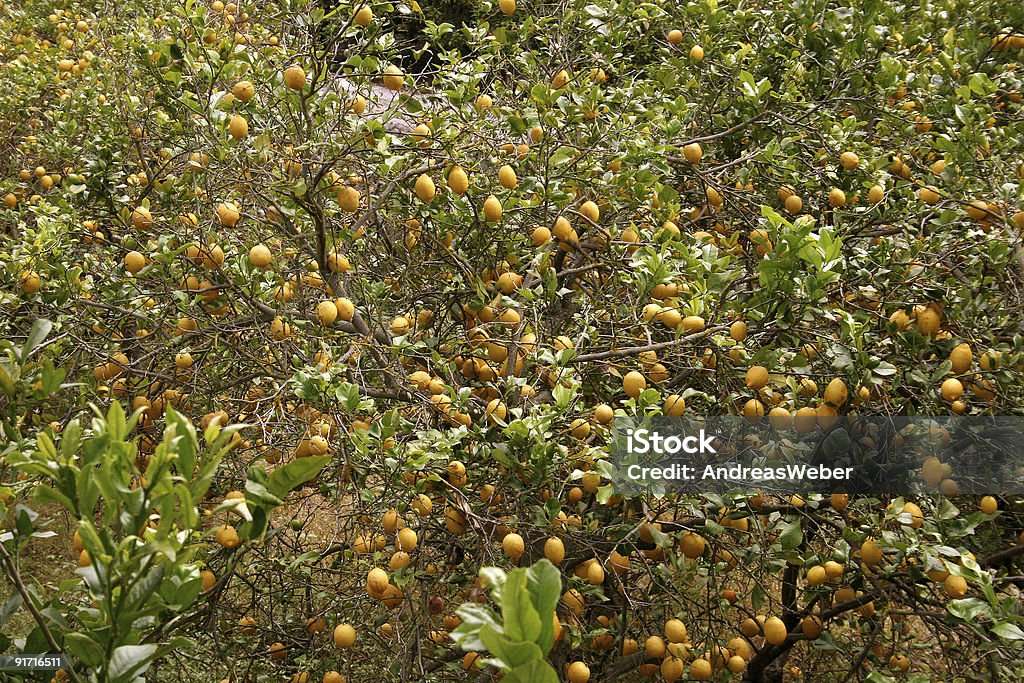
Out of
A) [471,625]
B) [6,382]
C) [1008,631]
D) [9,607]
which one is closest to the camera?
[471,625]

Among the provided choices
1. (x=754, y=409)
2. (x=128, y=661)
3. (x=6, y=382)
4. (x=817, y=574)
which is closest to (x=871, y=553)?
(x=817, y=574)

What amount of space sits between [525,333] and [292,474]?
4.15ft

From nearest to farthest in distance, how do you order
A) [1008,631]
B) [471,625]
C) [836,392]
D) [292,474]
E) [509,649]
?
[509,649]
[471,625]
[292,474]
[1008,631]
[836,392]

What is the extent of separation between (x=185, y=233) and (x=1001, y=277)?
219cm

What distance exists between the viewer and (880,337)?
7.76ft

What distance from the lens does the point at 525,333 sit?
7.89 feet

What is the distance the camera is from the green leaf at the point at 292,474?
118 centimetres

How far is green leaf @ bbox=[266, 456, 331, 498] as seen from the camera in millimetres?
1183

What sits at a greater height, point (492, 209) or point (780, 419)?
point (492, 209)

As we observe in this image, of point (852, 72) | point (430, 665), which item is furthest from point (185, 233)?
point (852, 72)

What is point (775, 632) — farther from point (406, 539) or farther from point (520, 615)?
point (520, 615)

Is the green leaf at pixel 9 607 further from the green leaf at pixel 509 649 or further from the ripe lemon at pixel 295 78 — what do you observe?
the ripe lemon at pixel 295 78

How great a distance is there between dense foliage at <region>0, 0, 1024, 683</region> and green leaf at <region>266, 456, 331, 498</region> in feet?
1.26

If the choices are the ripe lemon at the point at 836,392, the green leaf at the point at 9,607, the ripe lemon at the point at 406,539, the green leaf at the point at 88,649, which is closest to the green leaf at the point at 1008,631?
→ the ripe lemon at the point at 836,392
